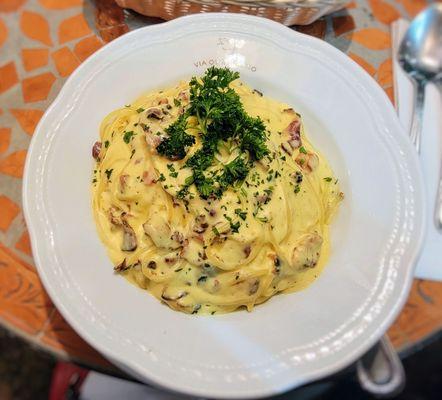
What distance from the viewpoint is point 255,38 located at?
7.97 ft

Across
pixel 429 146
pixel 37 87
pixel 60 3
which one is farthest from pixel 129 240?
pixel 60 3

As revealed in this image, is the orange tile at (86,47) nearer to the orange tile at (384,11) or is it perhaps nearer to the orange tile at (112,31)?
the orange tile at (112,31)

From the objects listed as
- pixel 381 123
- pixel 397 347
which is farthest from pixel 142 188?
pixel 397 347

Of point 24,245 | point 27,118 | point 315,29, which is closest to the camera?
point 24,245

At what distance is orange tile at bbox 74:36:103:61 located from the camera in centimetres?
279

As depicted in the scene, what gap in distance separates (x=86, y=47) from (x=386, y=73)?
5.69 ft

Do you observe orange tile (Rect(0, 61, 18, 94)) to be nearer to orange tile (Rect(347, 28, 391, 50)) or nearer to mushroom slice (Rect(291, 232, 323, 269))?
mushroom slice (Rect(291, 232, 323, 269))

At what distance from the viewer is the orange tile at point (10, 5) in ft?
9.48

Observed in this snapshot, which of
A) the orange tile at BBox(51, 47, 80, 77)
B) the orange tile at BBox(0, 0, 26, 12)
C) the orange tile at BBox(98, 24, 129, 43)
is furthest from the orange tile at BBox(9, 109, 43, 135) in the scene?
the orange tile at BBox(0, 0, 26, 12)

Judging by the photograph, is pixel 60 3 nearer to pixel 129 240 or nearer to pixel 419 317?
pixel 129 240

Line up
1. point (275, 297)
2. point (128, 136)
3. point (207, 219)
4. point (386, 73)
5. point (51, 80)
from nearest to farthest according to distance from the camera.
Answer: point (207, 219), point (275, 297), point (128, 136), point (51, 80), point (386, 73)

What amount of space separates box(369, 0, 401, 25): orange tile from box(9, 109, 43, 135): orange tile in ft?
6.90

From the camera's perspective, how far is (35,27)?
286 cm

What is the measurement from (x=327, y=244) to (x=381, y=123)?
61 centimetres
